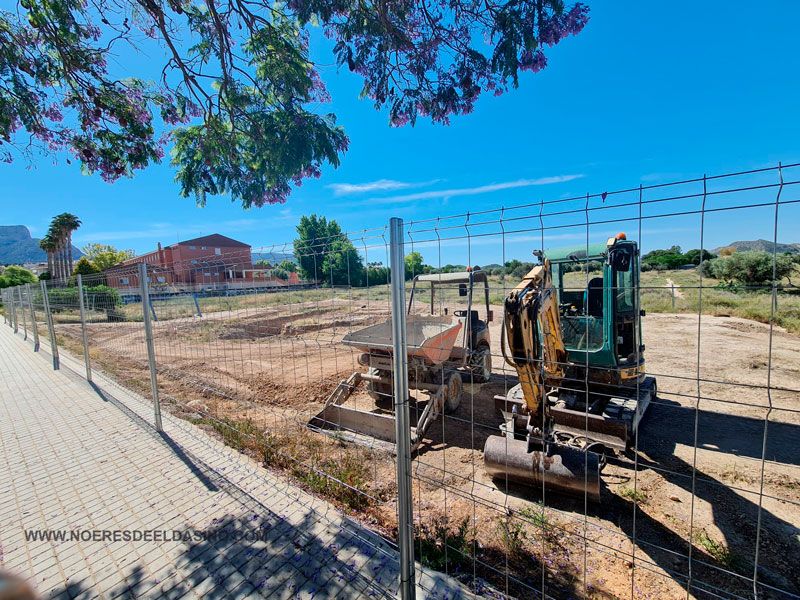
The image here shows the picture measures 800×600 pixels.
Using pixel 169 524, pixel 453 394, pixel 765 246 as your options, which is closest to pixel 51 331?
pixel 169 524

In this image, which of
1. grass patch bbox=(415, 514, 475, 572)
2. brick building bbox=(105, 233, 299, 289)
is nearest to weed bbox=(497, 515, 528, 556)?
grass patch bbox=(415, 514, 475, 572)

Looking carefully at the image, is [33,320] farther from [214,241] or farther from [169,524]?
[214,241]

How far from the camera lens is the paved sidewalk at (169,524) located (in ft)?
7.68

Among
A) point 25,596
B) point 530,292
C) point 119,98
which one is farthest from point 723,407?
point 119,98

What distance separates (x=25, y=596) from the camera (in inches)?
17.6

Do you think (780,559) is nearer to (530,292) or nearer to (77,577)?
(530,292)

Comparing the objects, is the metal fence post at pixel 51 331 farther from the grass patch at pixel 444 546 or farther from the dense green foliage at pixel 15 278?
the dense green foliage at pixel 15 278

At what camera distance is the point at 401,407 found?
205 cm

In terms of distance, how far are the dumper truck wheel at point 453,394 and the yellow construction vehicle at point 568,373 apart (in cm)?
80

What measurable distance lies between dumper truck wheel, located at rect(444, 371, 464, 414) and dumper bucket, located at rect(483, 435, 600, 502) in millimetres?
1912

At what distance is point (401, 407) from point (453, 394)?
13.3ft

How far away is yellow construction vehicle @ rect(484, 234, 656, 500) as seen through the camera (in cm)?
310

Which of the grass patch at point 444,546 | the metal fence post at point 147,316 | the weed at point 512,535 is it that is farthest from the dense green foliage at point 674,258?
the metal fence post at point 147,316

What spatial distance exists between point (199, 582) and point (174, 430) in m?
2.75
